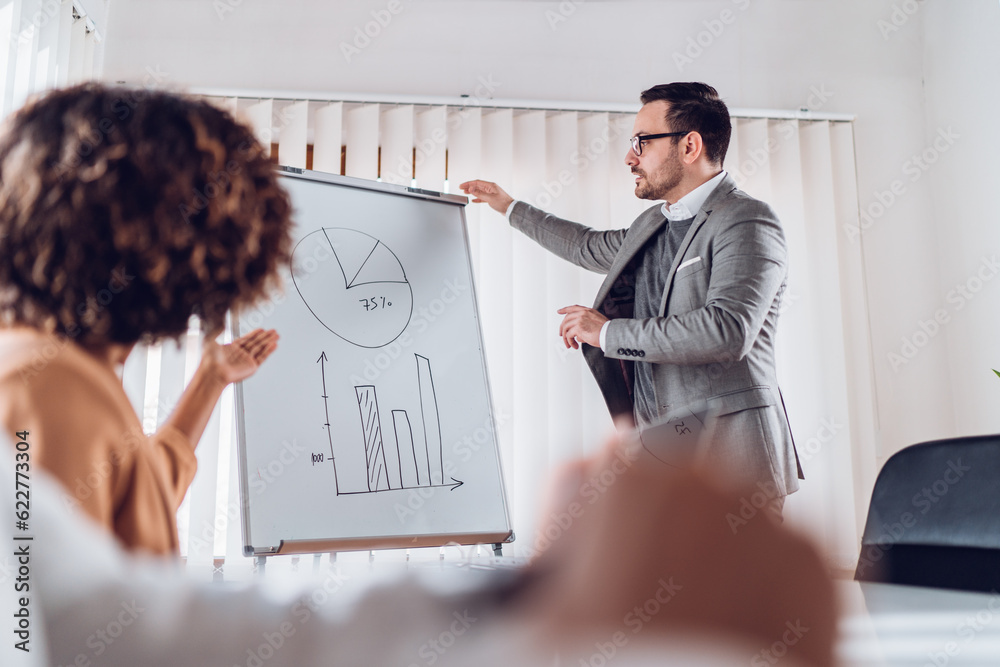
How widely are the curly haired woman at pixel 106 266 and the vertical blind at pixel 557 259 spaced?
7.40ft

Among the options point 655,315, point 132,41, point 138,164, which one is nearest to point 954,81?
point 655,315

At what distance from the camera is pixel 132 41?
288cm

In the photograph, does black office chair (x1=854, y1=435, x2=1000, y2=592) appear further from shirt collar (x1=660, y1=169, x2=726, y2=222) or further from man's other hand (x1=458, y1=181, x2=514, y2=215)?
man's other hand (x1=458, y1=181, x2=514, y2=215)

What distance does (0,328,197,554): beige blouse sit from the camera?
13.8 inches

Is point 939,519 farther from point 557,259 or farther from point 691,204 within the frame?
point 557,259

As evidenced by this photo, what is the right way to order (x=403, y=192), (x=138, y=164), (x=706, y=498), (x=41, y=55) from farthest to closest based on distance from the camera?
(x=41, y=55), (x=403, y=192), (x=138, y=164), (x=706, y=498)

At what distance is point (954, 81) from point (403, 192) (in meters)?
2.38

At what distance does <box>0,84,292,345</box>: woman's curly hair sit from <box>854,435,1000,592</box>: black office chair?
102 cm

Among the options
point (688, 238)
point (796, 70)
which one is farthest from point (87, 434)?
point (796, 70)

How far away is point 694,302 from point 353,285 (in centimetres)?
84

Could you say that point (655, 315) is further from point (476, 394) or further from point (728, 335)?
point (476, 394)

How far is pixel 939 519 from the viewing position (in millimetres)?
1240

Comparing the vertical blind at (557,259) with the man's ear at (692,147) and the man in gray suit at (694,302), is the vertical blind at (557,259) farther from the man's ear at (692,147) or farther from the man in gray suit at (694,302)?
the man's ear at (692,147)

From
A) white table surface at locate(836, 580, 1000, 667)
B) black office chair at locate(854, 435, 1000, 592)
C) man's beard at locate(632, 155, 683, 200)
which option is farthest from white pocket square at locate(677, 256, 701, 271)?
white table surface at locate(836, 580, 1000, 667)
